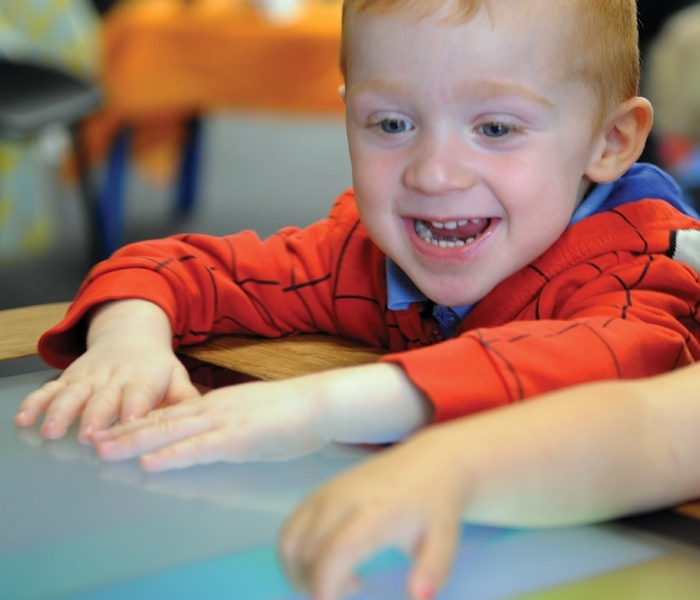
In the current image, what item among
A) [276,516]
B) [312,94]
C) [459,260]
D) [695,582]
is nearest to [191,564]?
[276,516]

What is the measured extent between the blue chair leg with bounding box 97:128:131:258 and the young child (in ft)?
5.71

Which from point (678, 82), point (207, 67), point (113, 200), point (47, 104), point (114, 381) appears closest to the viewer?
point (114, 381)

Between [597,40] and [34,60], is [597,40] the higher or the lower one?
the higher one

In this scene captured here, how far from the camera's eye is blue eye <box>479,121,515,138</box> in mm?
659

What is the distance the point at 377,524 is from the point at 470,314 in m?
0.40

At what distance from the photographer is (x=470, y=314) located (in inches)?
29.4

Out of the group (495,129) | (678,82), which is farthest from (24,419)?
(678,82)

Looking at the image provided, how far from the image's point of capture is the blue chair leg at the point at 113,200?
100 inches

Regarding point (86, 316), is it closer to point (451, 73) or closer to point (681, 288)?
point (451, 73)

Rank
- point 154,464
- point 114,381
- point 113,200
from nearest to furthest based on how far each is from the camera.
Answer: point 154,464
point 114,381
point 113,200

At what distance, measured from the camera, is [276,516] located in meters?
0.45

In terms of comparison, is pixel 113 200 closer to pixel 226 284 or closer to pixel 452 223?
pixel 226 284

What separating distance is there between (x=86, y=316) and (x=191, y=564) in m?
0.38

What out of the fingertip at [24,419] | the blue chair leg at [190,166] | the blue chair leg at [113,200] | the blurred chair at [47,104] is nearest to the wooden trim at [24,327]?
the fingertip at [24,419]
